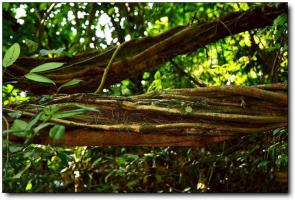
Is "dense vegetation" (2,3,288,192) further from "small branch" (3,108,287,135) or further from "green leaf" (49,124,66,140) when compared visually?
"green leaf" (49,124,66,140)

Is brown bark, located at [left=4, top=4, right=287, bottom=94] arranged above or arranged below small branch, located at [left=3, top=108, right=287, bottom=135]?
above

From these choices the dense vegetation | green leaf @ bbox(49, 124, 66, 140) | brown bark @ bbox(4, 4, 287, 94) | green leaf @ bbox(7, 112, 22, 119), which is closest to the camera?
green leaf @ bbox(49, 124, 66, 140)

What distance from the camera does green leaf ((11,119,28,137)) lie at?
0.91 meters

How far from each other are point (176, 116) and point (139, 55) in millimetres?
500

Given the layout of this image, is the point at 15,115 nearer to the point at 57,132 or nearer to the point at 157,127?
the point at 57,132

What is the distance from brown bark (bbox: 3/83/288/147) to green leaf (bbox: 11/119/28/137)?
87 mm

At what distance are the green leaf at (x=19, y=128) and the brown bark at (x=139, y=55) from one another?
1.78ft

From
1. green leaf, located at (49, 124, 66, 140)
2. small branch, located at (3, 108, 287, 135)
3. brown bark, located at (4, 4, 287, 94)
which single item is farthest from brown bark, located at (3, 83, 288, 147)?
brown bark, located at (4, 4, 287, 94)

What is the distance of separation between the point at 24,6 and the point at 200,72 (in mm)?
1010

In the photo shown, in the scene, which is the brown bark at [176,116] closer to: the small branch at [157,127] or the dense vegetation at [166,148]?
the small branch at [157,127]

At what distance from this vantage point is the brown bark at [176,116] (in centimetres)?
103

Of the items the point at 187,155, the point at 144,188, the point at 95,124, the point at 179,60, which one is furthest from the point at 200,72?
the point at 95,124

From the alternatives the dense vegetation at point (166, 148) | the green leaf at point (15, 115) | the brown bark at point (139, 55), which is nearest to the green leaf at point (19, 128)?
the green leaf at point (15, 115)

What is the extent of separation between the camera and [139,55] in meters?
1.52
